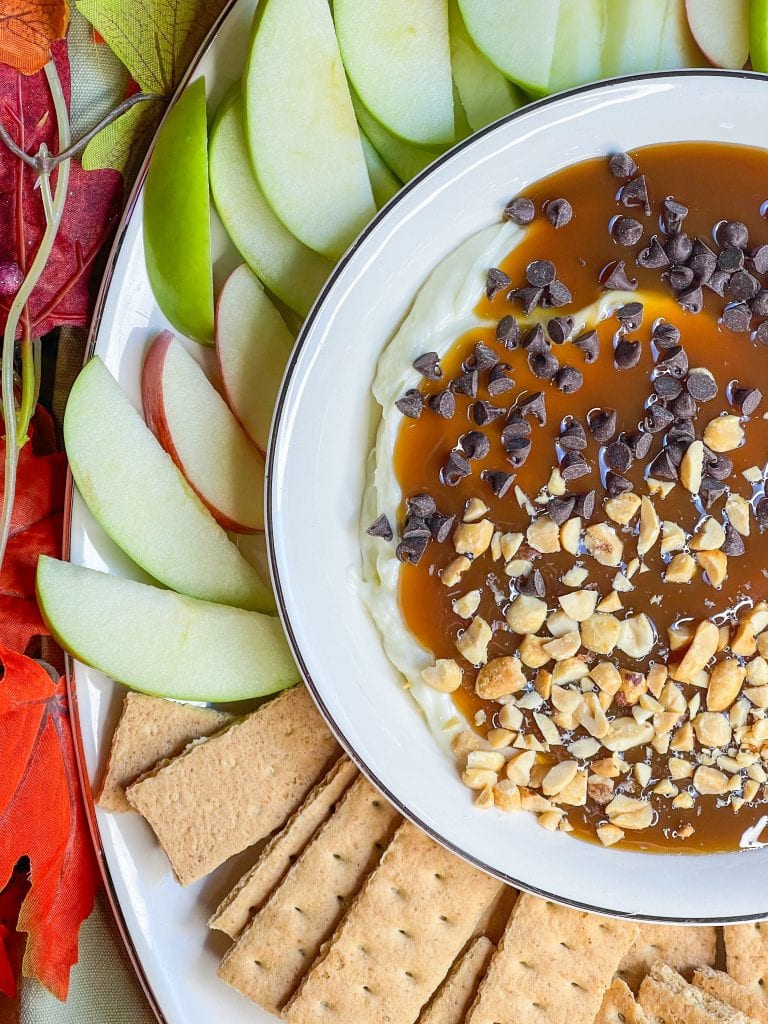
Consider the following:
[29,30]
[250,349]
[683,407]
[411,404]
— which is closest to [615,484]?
[683,407]

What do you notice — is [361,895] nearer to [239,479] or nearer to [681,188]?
[239,479]

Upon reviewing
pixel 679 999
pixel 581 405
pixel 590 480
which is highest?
pixel 581 405

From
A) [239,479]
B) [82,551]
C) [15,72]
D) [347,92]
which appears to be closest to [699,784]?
[239,479]

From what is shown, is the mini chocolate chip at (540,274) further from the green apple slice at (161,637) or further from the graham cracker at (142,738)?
the graham cracker at (142,738)

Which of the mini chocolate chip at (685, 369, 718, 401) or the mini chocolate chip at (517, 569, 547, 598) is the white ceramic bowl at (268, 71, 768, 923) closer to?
the mini chocolate chip at (517, 569, 547, 598)

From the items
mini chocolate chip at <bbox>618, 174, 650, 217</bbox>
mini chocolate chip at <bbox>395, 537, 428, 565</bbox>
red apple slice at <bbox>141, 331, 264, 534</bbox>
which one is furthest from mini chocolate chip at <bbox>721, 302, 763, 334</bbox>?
red apple slice at <bbox>141, 331, 264, 534</bbox>

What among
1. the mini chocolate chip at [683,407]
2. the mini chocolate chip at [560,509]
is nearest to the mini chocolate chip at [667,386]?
the mini chocolate chip at [683,407]
